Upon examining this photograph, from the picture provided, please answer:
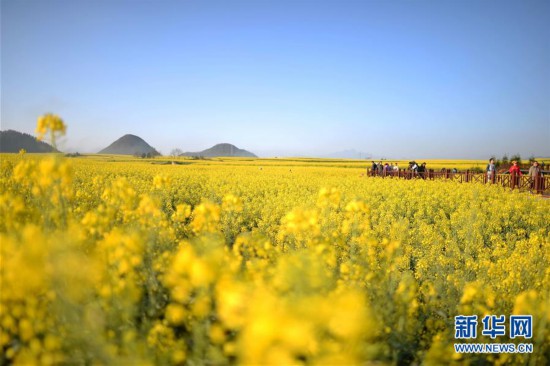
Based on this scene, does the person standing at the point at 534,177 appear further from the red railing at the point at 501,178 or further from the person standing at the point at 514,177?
the person standing at the point at 514,177

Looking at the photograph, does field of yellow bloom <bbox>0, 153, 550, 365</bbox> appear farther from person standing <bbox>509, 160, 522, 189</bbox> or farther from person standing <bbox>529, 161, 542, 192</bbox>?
person standing <bbox>509, 160, 522, 189</bbox>

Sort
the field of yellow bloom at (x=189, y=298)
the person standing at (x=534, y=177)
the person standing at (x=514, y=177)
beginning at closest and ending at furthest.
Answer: the field of yellow bloom at (x=189, y=298) → the person standing at (x=534, y=177) → the person standing at (x=514, y=177)

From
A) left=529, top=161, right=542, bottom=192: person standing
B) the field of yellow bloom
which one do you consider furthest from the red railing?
the field of yellow bloom

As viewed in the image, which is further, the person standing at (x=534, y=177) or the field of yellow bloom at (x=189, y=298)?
the person standing at (x=534, y=177)

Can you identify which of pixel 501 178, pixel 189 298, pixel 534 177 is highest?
pixel 534 177

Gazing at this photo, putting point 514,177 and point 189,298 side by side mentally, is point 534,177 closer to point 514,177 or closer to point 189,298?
point 514,177

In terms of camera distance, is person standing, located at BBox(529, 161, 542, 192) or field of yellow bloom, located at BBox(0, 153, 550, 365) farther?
person standing, located at BBox(529, 161, 542, 192)

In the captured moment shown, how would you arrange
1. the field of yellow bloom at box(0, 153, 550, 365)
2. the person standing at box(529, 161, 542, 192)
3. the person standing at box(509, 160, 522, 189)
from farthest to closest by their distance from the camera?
1. the person standing at box(509, 160, 522, 189)
2. the person standing at box(529, 161, 542, 192)
3. the field of yellow bloom at box(0, 153, 550, 365)

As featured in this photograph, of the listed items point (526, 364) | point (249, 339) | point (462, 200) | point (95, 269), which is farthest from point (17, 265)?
point (462, 200)

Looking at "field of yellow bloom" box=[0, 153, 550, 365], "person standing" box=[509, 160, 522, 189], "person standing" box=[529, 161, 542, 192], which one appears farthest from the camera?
"person standing" box=[509, 160, 522, 189]

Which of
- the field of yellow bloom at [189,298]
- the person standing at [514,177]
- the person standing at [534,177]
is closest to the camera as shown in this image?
the field of yellow bloom at [189,298]

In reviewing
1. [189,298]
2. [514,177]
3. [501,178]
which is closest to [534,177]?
[514,177]

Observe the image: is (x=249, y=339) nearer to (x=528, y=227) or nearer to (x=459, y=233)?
(x=459, y=233)

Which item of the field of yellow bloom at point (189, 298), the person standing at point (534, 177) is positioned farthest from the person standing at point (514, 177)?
the field of yellow bloom at point (189, 298)
